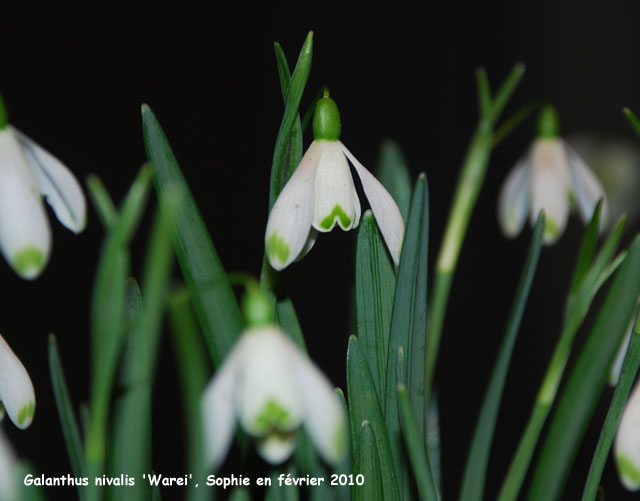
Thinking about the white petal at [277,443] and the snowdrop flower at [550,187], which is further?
the snowdrop flower at [550,187]

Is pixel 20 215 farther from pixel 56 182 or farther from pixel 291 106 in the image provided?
pixel 291 106

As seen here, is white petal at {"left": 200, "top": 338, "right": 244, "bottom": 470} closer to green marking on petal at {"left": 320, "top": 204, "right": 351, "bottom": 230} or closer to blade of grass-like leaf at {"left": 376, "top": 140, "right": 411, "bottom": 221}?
green marking on petal at {"left": 320, "top": 204, "right": 351, "bottom": 230}

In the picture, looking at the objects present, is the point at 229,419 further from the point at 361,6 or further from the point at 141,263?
the point at 361,6

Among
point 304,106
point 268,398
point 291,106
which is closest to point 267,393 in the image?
point 268,398

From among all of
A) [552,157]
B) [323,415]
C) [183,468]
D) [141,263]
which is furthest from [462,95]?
[323,415]

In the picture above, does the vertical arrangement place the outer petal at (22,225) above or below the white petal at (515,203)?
below

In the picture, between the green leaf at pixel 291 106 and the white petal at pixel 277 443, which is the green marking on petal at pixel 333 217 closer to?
the green leaf at pixel 291 106

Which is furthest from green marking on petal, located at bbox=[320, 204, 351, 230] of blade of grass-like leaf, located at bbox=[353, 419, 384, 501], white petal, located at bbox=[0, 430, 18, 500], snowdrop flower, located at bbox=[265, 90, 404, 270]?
white petal, located at bbox=[0, 430, 18, 500]

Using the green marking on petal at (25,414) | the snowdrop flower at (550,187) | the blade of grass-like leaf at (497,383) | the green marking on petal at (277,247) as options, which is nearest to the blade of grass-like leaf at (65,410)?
the green marking on petal at (25,414)
